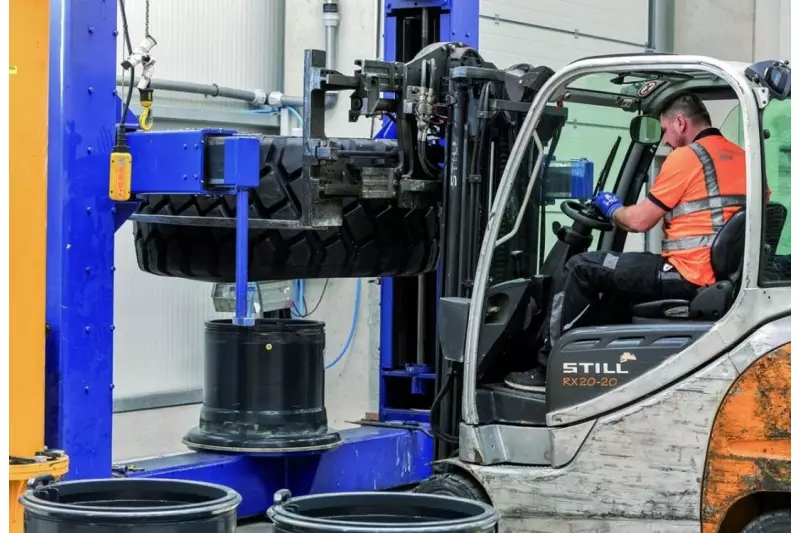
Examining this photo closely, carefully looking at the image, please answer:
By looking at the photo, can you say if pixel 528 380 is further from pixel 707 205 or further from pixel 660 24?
pixel 660 24

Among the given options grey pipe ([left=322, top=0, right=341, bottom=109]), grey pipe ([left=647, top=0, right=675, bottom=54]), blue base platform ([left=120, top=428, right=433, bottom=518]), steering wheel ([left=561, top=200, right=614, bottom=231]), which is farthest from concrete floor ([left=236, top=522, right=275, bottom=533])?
grey pipe ([left=647, top=0, right=675, bottom=54])

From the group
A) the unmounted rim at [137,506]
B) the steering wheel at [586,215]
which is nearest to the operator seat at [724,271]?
the steering wheel at [586,215]

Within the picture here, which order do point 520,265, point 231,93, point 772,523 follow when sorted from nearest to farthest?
1. point 772,523
2. point 520,265
3. point 231,93

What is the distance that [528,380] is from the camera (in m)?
5.83

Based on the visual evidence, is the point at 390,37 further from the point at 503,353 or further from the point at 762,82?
the point at 762,82

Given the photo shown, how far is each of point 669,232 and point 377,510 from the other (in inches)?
73.7

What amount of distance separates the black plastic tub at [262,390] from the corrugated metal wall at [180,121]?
336 cm

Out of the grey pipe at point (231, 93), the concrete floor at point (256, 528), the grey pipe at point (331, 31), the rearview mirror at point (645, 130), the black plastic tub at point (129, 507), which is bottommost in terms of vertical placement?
the concrete floor at point (256, 528)

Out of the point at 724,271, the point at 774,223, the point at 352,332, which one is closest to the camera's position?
the point at 774,223

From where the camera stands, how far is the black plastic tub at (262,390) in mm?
6676

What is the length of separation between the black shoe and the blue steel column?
66.0 inches

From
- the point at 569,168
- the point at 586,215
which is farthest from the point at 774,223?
the point at 569,168

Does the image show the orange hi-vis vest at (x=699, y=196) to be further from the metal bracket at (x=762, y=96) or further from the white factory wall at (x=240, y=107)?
the white factory wall at (x=240, y=107)

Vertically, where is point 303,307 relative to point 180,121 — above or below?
below
